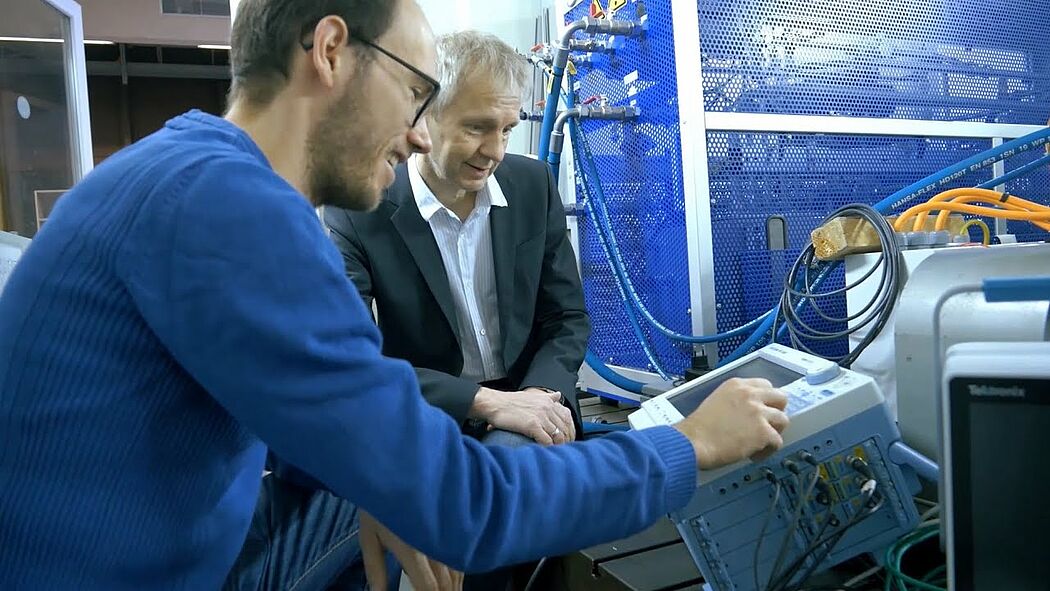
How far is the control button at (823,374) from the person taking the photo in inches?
32.8

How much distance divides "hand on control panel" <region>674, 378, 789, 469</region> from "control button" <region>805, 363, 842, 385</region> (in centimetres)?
9

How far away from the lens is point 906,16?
6.41 feet

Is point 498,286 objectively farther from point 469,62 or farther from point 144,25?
point 144,25

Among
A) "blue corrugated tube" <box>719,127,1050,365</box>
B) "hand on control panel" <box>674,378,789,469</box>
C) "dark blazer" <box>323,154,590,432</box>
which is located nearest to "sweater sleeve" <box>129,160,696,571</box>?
"hand on control panel" <box>674,378,789,469</box>

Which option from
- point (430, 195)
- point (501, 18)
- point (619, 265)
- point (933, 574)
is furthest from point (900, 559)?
point (501, 18)

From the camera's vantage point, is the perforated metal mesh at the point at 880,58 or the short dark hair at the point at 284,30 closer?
the short dark hair at the point at 284,30

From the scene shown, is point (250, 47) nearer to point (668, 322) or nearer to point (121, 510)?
point (121, 510)

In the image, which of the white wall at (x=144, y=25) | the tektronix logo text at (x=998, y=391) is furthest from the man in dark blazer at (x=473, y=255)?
the white wall at (x=144, y=25)

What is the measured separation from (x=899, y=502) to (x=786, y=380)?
0.18m

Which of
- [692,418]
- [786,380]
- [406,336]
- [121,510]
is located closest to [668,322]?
[406,336]

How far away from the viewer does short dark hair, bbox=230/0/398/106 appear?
2.61 ft

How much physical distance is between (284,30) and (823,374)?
0.72 metres

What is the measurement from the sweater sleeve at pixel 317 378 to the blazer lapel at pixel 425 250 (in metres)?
0.80

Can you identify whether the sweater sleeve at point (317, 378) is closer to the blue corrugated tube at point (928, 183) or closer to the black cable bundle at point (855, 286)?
the black cable bundle at point (855, 286)
